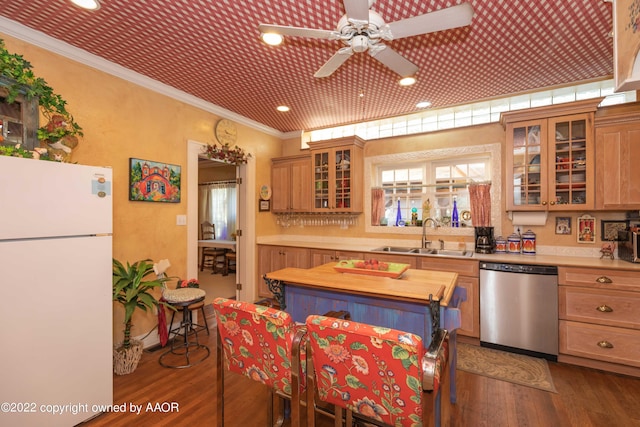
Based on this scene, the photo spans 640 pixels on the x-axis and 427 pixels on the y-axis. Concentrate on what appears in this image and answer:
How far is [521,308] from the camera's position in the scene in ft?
9.14

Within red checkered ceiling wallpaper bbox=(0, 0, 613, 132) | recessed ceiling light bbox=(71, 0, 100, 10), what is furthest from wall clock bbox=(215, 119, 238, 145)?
recessed ceiling light bbox=(71, 0, 100, 10)

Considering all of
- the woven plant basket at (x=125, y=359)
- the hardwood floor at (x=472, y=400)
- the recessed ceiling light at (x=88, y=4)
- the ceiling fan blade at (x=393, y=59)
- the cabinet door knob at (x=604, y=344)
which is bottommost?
the hardwood floor at (x=472, y=400)

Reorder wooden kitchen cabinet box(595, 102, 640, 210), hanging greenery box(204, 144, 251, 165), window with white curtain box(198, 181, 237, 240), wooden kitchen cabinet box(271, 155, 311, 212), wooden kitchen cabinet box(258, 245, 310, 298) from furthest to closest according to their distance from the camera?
window with white curtain box(198, 181, 237, 240)
wooden kitchen cabinet box(271, 155, 311, 212)
wooden kitchen cabinet box(258, 245, 310, 298)
hanging greenery box(204, 144, 251, 165)
wooden kitchen cabinet box(595, 102, 640, 210)

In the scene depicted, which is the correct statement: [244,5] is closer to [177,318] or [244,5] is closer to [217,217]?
[177,318]

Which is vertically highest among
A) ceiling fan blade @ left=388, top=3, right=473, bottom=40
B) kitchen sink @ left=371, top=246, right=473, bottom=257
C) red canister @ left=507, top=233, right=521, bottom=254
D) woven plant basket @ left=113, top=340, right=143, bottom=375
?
ceiling fan blade @ left=388, top=3, right=473, bottom=40

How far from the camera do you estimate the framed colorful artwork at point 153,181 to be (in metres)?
2.84

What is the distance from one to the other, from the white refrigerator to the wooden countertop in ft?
3.85

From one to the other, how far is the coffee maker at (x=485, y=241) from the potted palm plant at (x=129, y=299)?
3.27 m

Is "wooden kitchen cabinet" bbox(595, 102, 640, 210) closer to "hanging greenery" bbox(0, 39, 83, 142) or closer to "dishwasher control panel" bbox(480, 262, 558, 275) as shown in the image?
"dishwasher control panel" bbox(480, 262, 558, 275)

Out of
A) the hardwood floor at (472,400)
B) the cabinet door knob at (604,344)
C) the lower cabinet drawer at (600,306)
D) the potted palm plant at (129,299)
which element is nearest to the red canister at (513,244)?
the lower cabinet drawer at (600,306)

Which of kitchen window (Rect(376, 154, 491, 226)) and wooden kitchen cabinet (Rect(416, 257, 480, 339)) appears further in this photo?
kitchen window (Rect(376, 154, 491, 226))

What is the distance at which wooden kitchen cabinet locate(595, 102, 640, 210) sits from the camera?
2.65 meters

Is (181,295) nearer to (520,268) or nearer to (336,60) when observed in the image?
(336,60)

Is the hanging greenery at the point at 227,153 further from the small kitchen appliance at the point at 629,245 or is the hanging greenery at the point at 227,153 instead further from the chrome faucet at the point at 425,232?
the small kitchen appliance at the point at 629,245
